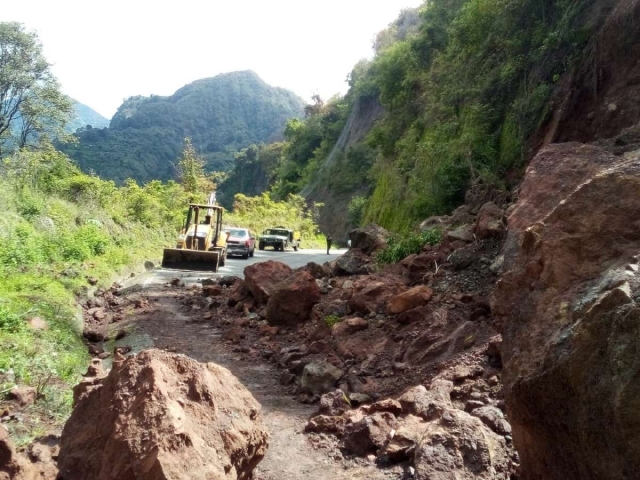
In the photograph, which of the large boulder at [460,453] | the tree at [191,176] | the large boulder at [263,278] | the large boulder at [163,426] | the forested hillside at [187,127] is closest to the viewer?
the large boulder at [163,426]

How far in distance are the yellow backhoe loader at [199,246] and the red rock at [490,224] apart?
9733mm

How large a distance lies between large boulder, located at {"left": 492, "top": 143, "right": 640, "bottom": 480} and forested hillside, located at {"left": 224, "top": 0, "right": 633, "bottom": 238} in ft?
33.0

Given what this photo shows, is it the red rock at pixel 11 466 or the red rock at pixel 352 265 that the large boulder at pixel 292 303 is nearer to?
the red rock at pixel 352 265

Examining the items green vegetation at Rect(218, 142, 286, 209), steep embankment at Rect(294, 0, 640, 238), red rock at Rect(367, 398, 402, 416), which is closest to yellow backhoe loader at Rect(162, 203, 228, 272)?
steep embankment at Rect(294, 0, 640, 238)

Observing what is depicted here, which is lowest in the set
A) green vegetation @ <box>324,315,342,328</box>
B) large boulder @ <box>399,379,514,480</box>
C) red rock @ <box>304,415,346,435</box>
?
red rock @ <box>304,415,346,435</box>

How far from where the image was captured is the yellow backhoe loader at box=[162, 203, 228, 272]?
715 inches

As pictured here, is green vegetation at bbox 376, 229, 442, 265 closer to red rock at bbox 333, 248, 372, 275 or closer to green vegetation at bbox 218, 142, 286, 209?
red rock at bbox 333, 248, 372, 275

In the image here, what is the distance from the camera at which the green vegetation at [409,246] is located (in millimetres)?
12266

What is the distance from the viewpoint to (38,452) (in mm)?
4301

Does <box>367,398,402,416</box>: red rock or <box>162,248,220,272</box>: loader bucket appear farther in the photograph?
<box>162,248,220,272</box>: loader bucket

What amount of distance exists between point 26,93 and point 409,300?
123 feet

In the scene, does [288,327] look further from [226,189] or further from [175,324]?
[226,189]

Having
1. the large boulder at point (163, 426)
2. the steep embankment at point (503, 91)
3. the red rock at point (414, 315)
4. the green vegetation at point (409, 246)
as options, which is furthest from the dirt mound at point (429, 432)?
the steep embankment at point (503, 91)

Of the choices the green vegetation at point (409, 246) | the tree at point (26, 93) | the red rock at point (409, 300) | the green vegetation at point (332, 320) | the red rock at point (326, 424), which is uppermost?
the tree at point (26, 93)
